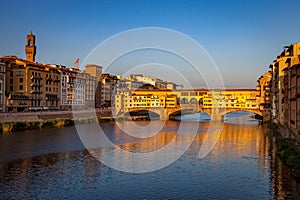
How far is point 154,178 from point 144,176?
507mm

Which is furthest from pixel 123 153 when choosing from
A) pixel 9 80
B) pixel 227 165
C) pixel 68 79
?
pixel 68 79

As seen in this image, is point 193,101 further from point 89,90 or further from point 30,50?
point 30,50

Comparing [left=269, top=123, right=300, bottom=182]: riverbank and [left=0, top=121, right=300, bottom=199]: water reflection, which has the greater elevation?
[left=269, top=123, right=300, bottom=182]: riverbank

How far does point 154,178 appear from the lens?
590 inches

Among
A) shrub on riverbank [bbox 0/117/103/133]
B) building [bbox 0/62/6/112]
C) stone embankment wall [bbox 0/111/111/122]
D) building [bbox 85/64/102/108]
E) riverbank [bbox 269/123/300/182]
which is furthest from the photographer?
building [bbox 85/64/102/108]

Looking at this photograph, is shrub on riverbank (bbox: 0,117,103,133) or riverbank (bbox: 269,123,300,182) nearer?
riverbank (bbox: 269,123,300,182)

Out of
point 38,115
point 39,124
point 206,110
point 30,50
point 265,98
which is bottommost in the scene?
point 39,124

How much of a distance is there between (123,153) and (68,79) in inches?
1257

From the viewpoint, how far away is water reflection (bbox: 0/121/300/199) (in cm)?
1264

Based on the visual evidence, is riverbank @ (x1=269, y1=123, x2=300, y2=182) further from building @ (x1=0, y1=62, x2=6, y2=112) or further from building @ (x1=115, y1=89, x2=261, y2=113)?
building @ (x1=115, y1=89, x2=261, y2=113)

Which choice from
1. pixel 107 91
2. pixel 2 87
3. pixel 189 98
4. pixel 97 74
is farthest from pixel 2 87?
pixel 97 74

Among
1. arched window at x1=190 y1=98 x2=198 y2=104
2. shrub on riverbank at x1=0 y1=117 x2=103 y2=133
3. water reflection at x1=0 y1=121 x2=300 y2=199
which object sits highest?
arched window at x1=190 y1=98 x2=198 y2=104

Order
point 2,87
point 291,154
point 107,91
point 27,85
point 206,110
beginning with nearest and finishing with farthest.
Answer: point 291,154, point 2,87, point 27,85, point 206,110, point 107,91

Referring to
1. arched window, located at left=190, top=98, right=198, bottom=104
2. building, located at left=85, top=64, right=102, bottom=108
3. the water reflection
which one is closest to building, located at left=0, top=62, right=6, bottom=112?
the water reflection
